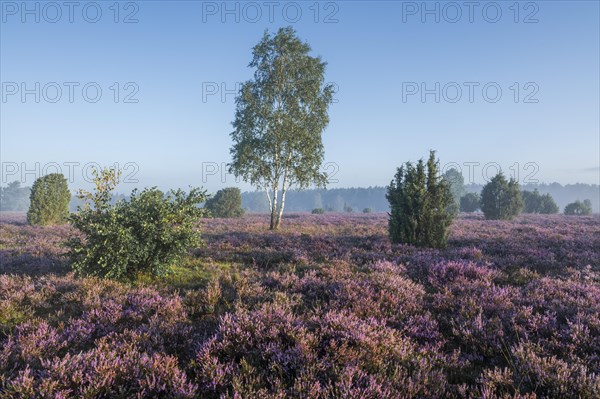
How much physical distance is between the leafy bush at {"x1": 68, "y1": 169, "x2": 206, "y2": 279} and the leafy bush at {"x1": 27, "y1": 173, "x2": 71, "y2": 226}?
22.0m

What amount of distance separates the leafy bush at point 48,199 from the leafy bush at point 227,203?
14386mm

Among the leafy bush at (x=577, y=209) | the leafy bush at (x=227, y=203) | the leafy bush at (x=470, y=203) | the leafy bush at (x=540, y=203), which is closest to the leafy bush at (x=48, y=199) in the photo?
the leafy bush at (x=227, y=203)

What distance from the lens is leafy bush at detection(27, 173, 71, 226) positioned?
81.1 feet

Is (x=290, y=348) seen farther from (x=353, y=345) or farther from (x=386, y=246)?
(x=386, y=246)

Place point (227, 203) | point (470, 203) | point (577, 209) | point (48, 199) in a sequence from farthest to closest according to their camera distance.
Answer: point (470, 203), point (577, 209), point (227, 203), point (48, 199)

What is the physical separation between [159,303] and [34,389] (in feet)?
9.15

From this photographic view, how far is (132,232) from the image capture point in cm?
781

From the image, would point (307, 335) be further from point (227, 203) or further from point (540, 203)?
point (540, 203)

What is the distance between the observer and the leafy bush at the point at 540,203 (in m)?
48.2

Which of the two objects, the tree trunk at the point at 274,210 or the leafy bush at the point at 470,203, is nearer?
the tree trunk at the point at 274,210

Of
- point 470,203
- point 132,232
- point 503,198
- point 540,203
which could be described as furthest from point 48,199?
point 540,203

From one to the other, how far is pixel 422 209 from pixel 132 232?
11.1 m

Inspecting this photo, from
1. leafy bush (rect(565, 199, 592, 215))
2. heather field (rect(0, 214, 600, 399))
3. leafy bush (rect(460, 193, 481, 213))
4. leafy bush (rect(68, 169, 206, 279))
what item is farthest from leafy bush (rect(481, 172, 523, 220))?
leafy bush (rect(68, 169, 206, 279))

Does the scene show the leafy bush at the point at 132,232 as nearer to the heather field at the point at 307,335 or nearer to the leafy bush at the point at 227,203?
the heather field at the point at 307,335
